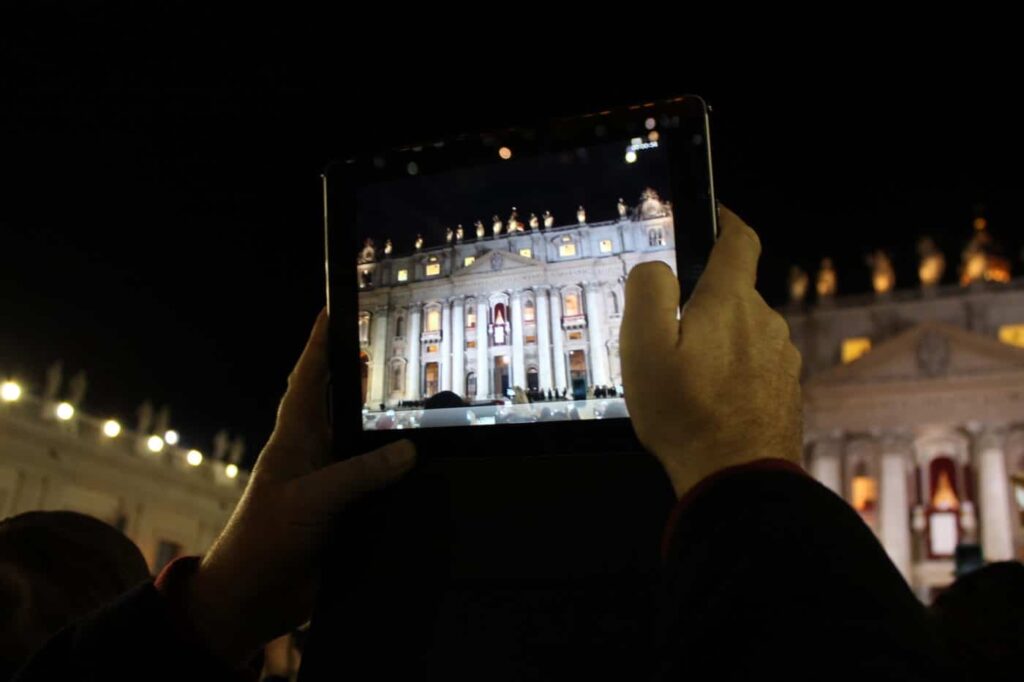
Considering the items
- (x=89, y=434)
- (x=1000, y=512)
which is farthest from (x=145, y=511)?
(x=1000, y=512)

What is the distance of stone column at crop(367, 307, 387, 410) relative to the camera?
1771 mm

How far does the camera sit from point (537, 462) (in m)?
1.58

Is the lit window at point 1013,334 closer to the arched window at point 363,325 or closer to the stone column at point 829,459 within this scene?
the stone column at point 829,459

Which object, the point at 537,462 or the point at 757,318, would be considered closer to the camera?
the point at 757,318

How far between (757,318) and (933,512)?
4714 centimetres

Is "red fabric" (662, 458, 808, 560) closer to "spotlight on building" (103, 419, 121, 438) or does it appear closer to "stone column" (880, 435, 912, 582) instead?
"spotlight on building" (103, 419, 121, 438)

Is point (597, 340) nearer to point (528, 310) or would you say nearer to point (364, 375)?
point (528, 310)

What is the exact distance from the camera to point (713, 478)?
3.67 feet

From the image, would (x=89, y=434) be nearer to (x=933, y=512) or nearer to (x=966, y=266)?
(x=933, y=512)

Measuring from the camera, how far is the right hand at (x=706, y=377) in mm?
1195

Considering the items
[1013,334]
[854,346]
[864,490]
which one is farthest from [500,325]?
[1013,334]

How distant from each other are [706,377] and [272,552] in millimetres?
864

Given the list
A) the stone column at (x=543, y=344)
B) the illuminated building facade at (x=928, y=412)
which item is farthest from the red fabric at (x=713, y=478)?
the illuminated building facade at (x=928, y=412)

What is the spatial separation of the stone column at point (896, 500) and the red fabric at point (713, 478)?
44.7 metres
